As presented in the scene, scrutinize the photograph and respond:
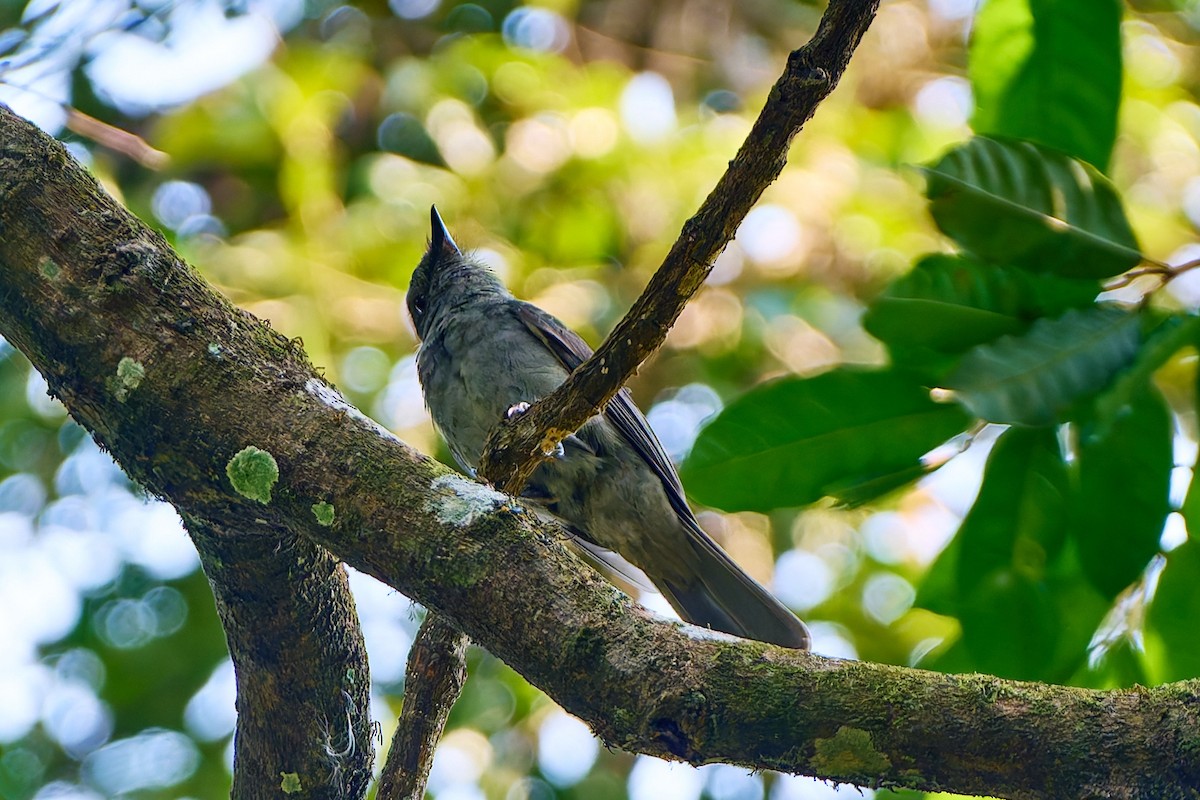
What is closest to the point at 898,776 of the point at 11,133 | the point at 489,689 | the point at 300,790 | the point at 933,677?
the point at 933,677

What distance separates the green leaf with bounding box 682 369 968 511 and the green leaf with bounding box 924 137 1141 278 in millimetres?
383

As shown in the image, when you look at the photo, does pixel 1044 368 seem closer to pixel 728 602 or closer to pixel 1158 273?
pixel 1158 273

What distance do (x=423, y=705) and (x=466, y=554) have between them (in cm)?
63

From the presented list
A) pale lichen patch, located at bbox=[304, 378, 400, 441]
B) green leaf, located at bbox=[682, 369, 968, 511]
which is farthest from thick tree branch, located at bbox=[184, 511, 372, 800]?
green leaf, located at bbox=[682, 369, 968, 511]

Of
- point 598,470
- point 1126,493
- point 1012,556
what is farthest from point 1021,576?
point 598,470

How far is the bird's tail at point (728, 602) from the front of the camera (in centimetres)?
397

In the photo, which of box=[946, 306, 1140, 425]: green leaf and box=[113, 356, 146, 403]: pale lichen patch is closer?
box=[946, 306, 1140, 425]: green leaf

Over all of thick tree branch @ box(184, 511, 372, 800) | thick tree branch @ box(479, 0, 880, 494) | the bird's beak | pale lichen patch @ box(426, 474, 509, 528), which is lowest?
thick tree branch @ box(184, 511, 372, 800)

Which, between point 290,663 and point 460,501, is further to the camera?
point 290,663

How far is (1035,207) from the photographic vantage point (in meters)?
2.47

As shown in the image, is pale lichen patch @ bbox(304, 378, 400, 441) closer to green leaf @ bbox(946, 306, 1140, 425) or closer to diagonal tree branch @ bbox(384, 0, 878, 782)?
diagonal tree branch @ bbox(384, 0, 878, 782)

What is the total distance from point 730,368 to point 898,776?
Answer: 4719 millimetres

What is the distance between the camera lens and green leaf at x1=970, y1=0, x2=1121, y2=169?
2.60 meters

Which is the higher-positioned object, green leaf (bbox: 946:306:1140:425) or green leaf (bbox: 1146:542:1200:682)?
green leaf (bbox: 946:306:1140:425)
